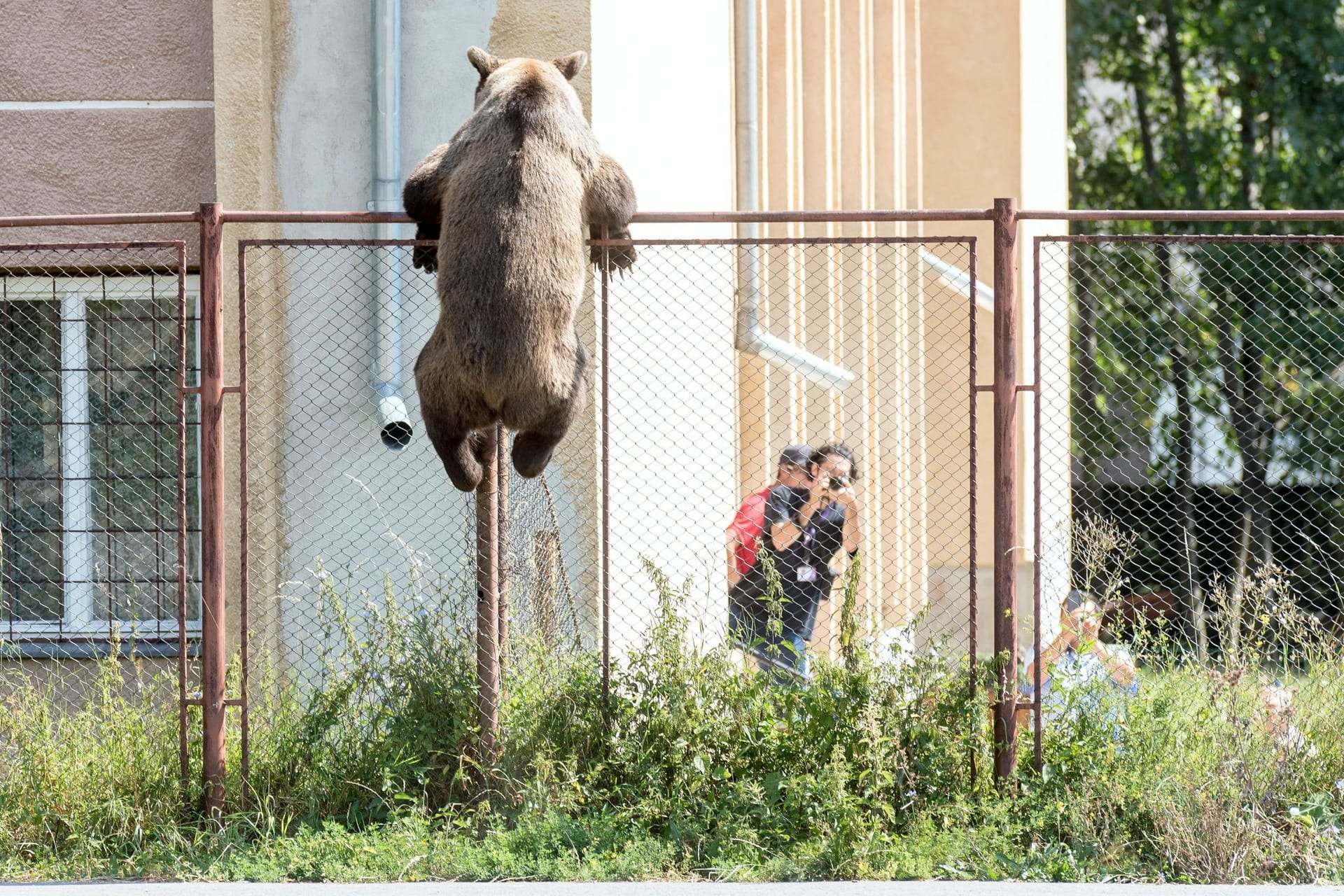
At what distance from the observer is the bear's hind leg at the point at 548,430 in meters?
5.38

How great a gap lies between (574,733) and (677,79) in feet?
12.8

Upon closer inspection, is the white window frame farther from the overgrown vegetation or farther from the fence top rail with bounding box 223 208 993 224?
the fence top rail with bounding box 223 208 993 224

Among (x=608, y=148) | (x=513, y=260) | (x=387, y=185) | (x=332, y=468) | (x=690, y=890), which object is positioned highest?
(x=608, y=148)

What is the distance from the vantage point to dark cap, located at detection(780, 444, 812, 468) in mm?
7203

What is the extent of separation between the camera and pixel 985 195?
12.7 metres

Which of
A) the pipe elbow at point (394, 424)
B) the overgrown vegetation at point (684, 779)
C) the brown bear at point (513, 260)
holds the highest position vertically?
the brown bear at point (513, 260)

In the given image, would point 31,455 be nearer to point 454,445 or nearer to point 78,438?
point 78,438

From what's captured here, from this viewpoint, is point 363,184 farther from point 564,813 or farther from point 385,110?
point 564,813

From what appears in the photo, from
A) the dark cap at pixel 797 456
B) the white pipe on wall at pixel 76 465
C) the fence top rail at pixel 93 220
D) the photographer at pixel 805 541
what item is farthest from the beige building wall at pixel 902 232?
the white pipe on wall at pixel 76 465

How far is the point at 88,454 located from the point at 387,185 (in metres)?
2.29

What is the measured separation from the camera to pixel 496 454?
5828 mm

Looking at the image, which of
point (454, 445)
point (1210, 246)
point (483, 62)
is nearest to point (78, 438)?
point (454, 445)

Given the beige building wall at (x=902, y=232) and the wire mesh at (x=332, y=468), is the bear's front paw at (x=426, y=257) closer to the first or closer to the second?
the wire mesh at (x=332, y=468)

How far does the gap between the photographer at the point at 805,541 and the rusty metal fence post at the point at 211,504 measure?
2503 mm
